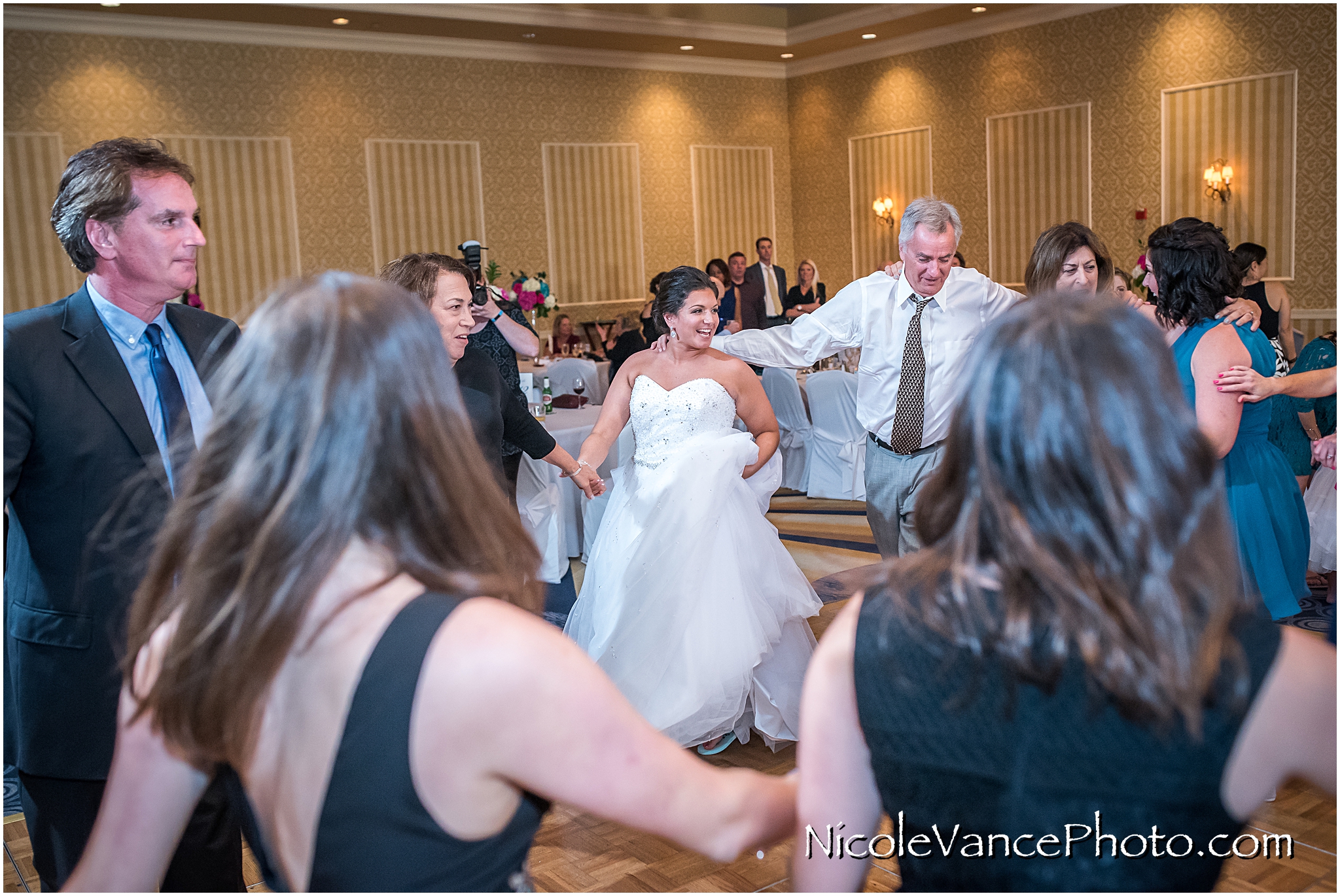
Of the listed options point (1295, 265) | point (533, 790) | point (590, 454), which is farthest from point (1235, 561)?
point (1295, 265)

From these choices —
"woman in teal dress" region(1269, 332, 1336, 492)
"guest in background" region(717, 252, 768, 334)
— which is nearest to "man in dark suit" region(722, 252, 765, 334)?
"guest in background" region(717, 252, 768, 334)

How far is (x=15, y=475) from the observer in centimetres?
174

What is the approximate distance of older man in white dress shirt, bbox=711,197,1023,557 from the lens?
3.58m

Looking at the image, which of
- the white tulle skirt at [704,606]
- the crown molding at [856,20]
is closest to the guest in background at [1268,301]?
the crown molding at [856,20]

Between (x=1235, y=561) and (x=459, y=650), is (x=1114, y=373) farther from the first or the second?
(x=459, y=650)

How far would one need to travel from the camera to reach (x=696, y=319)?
3.63m

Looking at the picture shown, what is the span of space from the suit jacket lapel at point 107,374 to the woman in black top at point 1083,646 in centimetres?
135

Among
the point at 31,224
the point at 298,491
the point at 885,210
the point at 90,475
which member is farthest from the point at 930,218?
the point at 885,210

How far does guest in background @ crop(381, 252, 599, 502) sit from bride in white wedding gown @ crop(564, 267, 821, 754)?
0.32 meters

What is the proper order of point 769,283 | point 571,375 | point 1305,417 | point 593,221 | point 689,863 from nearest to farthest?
1. point 689,863
2. point 1305,417
3. point 571,375
4. point 769,283
5. point 593,221

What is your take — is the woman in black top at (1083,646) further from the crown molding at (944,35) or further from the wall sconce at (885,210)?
the wall sconce at (885,210)

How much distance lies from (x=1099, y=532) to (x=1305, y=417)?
15.4ft

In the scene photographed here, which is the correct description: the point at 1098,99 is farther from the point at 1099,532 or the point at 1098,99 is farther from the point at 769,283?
the point at 1099,532

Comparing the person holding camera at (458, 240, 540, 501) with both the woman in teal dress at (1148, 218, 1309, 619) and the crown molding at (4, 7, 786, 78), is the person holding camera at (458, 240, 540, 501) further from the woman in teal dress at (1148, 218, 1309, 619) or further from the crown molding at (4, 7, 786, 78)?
the crown molding at (4, 7, 786, 78)
